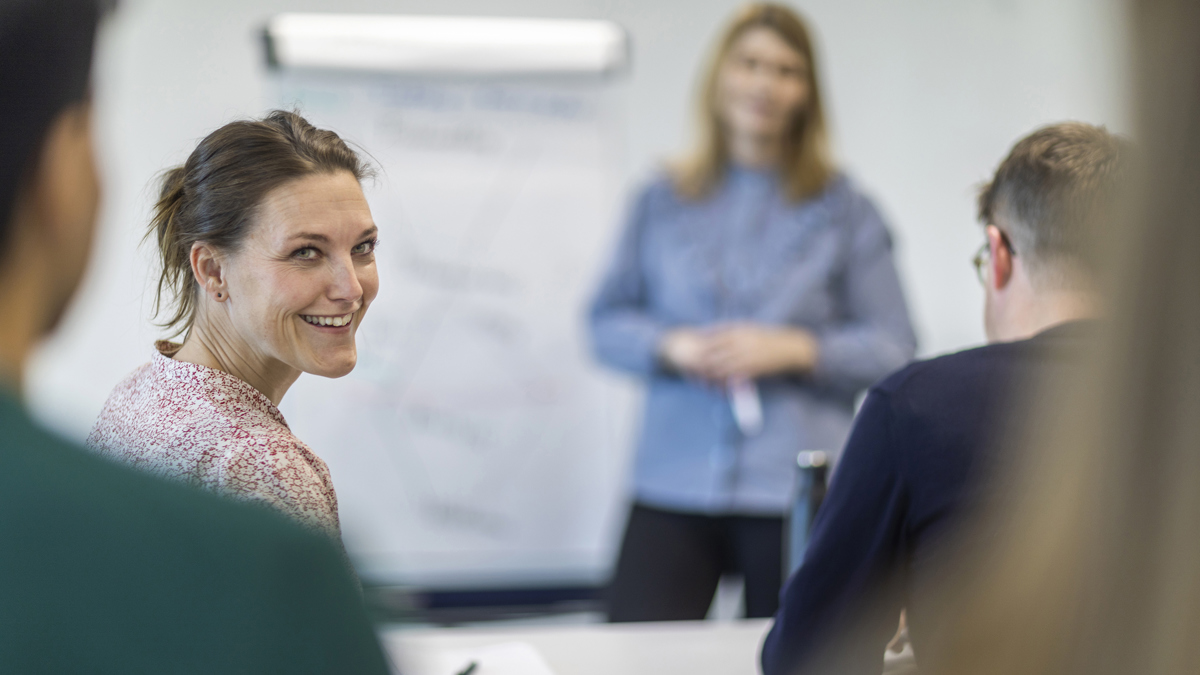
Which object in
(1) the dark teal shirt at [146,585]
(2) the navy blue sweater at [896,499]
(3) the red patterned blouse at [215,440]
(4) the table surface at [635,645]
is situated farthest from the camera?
(4) the table surface at [635,645]

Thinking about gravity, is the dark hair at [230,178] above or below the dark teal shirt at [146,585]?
above

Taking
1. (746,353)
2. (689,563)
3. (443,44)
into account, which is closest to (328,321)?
(689,563)

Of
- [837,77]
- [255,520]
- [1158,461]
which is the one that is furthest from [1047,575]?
[837,77]

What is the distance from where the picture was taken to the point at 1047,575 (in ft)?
1.20

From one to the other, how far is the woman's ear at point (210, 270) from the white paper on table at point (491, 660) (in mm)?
520

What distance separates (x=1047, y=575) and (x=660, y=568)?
4.75 feet

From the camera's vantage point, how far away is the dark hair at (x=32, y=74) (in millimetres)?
332

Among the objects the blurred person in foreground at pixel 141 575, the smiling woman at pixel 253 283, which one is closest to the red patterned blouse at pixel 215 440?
the smiling woman at pixel 253 283

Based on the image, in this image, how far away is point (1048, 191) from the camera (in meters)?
1.00

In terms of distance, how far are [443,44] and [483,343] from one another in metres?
0.87

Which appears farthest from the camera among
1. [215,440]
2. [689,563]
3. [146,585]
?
[689,563]

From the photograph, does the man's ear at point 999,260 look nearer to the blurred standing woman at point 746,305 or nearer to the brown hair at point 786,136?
the blurred standing woman at point 746,305

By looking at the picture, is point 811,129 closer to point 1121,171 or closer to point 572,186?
point 572,186

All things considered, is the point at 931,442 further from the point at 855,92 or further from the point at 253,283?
the point at 855,92
